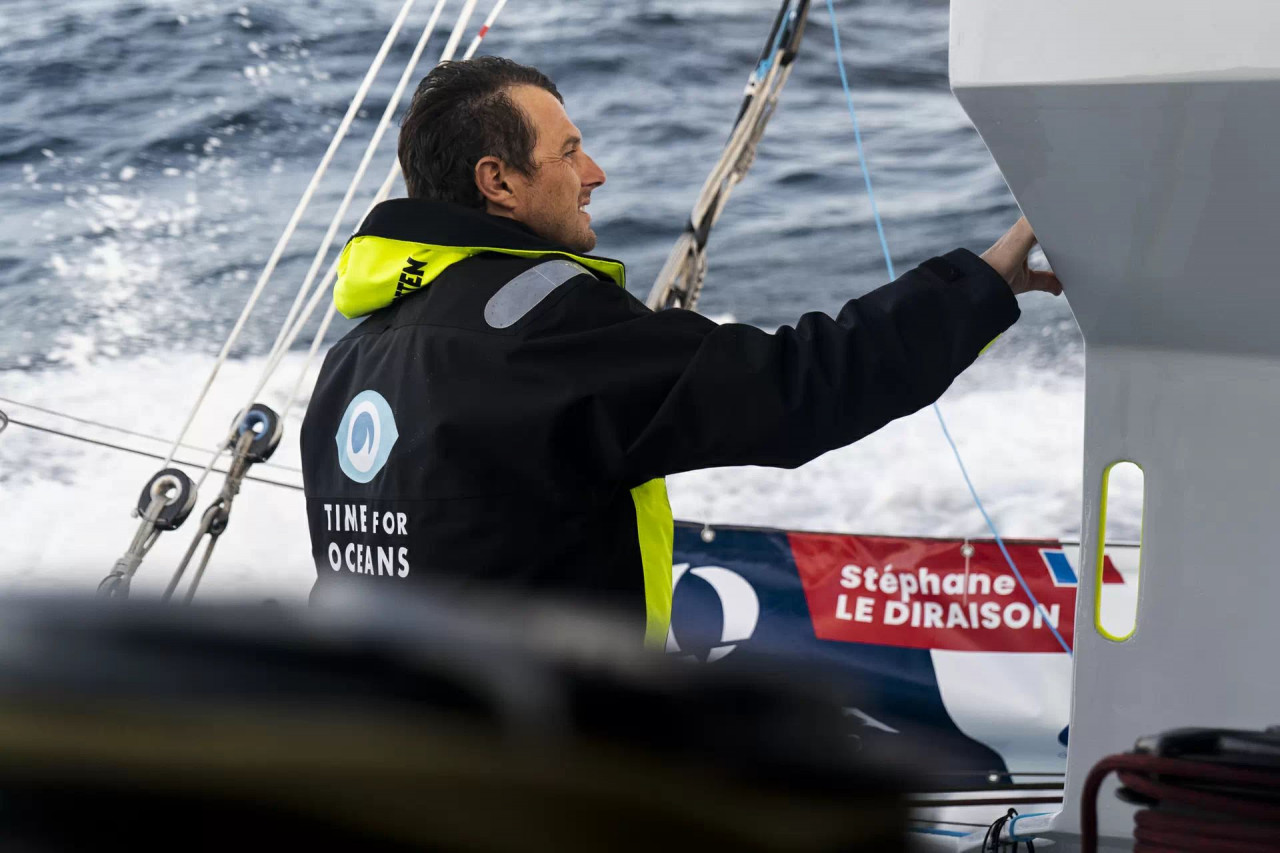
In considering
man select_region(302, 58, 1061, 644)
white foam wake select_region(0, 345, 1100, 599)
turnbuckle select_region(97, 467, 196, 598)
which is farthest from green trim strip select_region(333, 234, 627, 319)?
white foam wake select_region(0, 345, 1100, 599)

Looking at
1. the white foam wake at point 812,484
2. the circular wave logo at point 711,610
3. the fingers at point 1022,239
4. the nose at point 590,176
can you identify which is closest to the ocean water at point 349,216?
the white foam wake at point 812,484

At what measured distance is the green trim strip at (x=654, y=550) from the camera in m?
1.27

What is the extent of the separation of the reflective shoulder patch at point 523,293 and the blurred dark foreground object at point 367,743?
920mm

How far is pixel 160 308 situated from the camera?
5160mm

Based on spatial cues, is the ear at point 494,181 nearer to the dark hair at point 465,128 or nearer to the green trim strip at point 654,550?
the dark hair at point 465,128

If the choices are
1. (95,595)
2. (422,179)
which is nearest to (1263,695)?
(422,179)

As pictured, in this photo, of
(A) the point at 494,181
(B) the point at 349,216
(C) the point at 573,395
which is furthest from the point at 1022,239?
(B) the point at 349,216

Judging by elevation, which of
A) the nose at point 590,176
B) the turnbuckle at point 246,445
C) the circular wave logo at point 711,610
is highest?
the nose at point 590,176

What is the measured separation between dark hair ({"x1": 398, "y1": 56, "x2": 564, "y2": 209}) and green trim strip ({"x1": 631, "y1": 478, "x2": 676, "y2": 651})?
34cm

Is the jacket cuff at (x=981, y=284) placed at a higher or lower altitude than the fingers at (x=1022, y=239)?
lower

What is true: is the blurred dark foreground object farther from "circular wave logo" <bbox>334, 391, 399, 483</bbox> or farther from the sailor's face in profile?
the sailor's face in profile

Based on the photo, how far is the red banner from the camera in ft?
10.1

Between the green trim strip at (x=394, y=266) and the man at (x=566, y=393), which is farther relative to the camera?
the green trim strip at (x=394, y=266)

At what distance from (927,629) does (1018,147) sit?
225 cm
